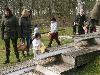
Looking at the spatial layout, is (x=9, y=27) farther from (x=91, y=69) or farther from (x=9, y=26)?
(x=91, y=69)

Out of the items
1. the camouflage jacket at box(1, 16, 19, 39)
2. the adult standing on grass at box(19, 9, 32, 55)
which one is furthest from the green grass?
the adult standing on grass at box(19, 9, 32, 55)

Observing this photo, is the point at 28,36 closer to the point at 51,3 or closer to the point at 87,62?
the point at 87,62

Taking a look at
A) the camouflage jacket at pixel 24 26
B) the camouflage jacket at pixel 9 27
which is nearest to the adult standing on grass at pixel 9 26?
the camouflage jacket at pixel 9 27

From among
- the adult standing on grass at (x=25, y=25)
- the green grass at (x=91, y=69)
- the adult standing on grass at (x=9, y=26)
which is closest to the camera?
the green grass at (x=91, y=69)

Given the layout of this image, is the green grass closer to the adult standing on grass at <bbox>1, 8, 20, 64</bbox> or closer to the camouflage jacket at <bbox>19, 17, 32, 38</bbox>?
the adult standing on grass at <bbox>1, 8, 20, 64</bbox>

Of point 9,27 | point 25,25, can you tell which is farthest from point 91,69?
point 25,25

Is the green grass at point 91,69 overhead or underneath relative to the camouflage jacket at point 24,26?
underneath

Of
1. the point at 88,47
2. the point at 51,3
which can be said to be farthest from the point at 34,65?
the point at 51,3

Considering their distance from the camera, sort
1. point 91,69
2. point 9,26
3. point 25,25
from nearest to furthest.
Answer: point 91,69, point 9,26, point 25,25

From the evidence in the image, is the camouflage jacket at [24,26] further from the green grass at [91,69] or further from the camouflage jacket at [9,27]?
the green grass at [91,69]

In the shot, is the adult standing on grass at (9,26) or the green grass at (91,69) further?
the adult standing on grass at (9,26)

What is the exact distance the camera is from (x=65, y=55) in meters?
9.39

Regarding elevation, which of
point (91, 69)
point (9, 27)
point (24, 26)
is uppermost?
point (9, 27)

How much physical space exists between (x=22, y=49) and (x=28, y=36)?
86 centimetres
